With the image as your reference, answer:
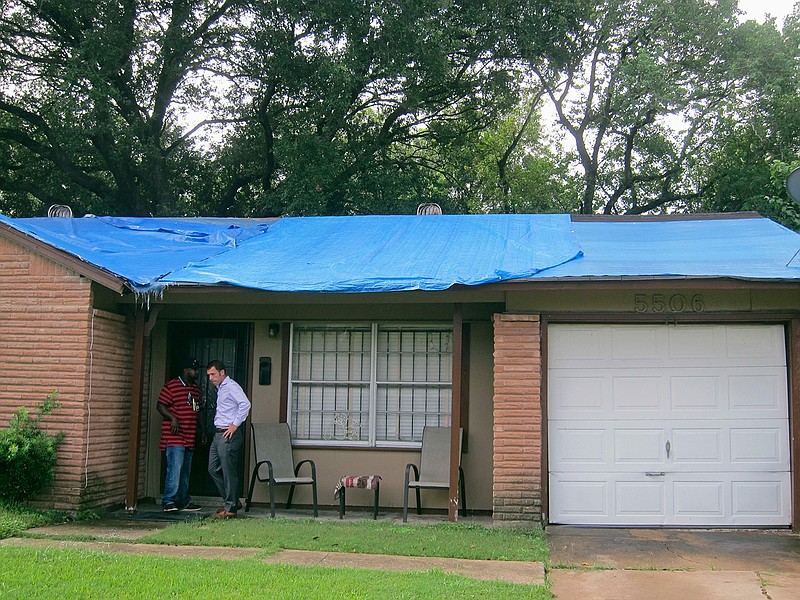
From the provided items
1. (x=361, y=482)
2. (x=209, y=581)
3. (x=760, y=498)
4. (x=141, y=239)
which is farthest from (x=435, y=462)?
(x=141, y=239)

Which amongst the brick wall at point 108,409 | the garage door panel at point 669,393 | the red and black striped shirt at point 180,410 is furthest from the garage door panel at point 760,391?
the brick wall at point 108,409

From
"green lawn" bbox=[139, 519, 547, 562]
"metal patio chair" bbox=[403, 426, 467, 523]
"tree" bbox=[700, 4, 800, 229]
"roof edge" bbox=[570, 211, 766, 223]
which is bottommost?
"green lawn" bbox=[139, 519, 547, 562]

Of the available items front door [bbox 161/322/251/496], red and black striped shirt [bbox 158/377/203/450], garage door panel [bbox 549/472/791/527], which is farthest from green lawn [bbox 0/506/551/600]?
front door [bbox 161/322/251/496]

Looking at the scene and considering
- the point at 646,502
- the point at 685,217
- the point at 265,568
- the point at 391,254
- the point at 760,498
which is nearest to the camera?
the point at 265,568

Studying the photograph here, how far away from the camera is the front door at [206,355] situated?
426 inches

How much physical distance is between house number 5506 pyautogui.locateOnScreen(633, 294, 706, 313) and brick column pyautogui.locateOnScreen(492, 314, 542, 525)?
3.70ft

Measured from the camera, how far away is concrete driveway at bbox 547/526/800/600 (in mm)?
6371

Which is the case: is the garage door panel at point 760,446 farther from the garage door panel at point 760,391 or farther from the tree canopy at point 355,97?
the tree canopy at point 355,97

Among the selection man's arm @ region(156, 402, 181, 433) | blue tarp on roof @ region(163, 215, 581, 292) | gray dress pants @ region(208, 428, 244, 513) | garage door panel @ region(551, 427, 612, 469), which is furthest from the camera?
man's arm @ region(156, 402, 181, 433)

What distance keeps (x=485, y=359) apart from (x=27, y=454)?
16.8ft

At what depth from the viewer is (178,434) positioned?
33.1 feet

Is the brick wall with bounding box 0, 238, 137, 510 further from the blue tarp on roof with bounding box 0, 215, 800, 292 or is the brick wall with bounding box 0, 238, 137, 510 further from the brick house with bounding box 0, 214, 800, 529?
the blue tarp on roof with bounding box 0, 215, 800, 292

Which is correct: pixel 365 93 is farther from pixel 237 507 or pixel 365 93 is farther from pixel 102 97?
pixel 237 507

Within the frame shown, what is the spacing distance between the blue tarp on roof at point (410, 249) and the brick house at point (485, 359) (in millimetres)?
49
